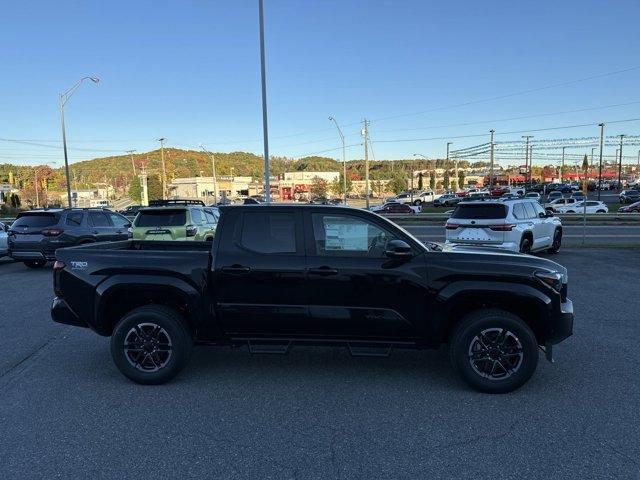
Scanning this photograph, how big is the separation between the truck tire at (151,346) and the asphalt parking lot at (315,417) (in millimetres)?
153

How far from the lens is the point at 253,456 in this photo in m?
3.37

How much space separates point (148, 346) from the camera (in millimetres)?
4688

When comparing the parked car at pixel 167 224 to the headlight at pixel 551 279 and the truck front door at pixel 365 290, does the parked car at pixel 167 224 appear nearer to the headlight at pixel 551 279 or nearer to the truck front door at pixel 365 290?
the truck front door at pixel 365 290

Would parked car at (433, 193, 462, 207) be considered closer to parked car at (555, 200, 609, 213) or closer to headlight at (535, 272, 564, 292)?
parked car at (555, 200, 609, 213)

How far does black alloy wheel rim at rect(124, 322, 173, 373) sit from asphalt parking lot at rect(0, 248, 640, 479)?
0.77 ft

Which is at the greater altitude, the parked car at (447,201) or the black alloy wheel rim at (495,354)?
the black alloy wheel rim at (495,354)

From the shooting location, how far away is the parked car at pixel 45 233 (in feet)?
40.0

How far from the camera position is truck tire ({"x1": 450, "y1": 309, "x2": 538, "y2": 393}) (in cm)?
435

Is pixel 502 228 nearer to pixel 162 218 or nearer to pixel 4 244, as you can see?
pixel 162 218

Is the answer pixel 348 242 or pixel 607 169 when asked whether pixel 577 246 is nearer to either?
pixel 348 242

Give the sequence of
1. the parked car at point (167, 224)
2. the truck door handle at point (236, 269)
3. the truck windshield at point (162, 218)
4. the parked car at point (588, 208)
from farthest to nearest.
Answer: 1. the parked car at point (588, 208)
2. the truck windshield at point (162, 218)
3. the parked car at point (167, 224)
4. the truck door handle at point (236, 269)

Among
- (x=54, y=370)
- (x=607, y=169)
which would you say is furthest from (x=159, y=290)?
(x=607, y=169)

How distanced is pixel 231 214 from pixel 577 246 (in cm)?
1561

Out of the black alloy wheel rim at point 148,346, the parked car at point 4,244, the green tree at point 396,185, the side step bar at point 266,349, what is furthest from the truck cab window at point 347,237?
the green tree at point 396,185
